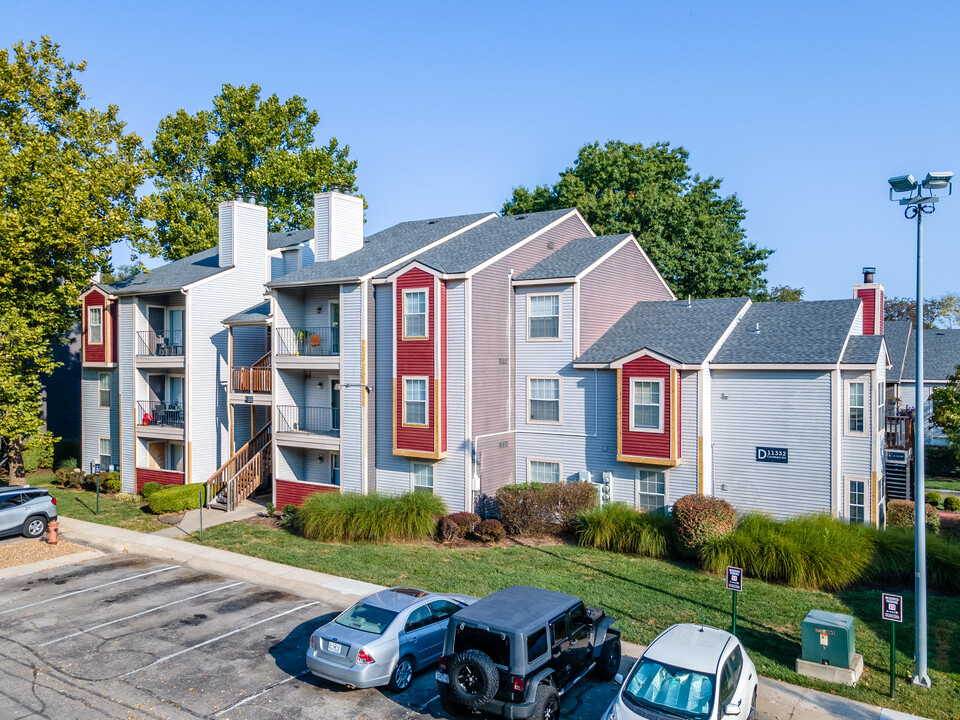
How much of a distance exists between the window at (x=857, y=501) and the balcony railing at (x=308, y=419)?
1754 cm

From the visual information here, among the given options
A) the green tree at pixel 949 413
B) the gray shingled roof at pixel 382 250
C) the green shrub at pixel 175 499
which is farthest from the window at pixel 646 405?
the green shrub at pixel 175 499

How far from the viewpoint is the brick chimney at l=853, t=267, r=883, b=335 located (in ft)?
84.1

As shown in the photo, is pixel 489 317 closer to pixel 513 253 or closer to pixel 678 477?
pixel 513 253

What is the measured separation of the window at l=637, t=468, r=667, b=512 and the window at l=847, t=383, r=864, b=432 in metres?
5.77

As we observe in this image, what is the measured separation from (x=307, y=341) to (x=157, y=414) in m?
9.13

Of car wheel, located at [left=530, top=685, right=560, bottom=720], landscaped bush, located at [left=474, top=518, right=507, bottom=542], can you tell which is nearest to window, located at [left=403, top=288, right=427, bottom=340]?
landscaped bush, located at [left=474, top=518, right=507, bottom=542]

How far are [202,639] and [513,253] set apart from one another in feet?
53.3

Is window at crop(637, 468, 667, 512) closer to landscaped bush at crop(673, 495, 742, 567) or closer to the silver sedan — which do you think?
landscaped bush at crop(673, 495, 742, 567)

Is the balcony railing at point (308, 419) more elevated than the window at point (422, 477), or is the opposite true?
the balcony railing at point (308, 419)

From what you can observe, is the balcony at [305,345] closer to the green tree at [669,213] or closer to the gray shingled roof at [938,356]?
the green tree at [669,213]

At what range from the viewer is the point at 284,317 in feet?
91.7

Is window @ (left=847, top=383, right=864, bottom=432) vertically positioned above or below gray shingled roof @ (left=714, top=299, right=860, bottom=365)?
below

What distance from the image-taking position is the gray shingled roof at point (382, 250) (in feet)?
85.9

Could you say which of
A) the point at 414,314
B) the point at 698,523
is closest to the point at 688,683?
the point at 698,523
